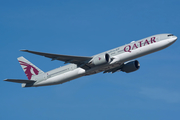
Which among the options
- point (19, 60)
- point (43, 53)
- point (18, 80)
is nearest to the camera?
point (43, 53)

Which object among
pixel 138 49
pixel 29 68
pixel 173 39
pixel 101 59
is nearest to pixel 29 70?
pixel 29 68

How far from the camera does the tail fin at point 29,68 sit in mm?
56469

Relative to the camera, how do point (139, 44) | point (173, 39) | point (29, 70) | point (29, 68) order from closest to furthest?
point (173, 39) < point (139, 44) < point (29, 70) < point (29, 68)

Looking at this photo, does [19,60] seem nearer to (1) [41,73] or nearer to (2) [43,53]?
(1) [41,73]

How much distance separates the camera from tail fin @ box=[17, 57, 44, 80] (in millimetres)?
56469

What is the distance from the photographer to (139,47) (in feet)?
156

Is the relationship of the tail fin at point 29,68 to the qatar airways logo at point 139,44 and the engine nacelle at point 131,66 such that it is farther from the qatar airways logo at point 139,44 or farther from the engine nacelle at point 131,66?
the qatar airways logo at point 139,44

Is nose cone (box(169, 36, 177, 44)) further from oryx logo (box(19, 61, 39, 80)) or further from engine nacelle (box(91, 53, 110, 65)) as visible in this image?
oryx logo (box(19, 61, 39, 80))

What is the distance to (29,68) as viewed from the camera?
2276 inches

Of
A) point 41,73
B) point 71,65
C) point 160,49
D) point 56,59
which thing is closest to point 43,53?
point 56,59

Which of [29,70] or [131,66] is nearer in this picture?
[131,66]

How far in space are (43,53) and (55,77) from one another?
8.48 meters

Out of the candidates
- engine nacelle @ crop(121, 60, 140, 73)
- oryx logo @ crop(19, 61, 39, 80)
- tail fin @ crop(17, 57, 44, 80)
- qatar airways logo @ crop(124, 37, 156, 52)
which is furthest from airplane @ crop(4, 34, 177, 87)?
engine nacelle @ crop(121, 60, 140, 73)

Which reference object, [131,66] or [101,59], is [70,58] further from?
[131,66]
